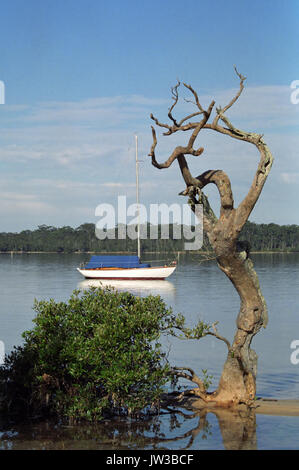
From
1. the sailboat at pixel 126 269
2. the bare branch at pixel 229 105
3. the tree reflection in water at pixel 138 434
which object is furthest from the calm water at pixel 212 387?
the sailboat at pixel 126 269

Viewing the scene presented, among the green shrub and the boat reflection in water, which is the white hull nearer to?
the boat reflection in water

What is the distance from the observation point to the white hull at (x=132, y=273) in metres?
70.4

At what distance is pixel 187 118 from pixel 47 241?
17741 cm

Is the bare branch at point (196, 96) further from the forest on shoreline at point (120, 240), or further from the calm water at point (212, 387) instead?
the forest on shoreline at point (120, 240)

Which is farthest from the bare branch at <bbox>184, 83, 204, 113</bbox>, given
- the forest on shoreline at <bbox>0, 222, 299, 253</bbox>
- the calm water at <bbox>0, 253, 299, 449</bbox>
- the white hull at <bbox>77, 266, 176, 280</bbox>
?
the forest on shoreline at <bbox>0, 222, 299, 253</bbox>

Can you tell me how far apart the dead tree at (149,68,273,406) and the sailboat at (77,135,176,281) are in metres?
55.4

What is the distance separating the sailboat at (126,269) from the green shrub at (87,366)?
55.6 m

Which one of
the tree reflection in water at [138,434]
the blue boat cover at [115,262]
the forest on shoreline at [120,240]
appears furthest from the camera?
the forest on shoreline at [120,240]

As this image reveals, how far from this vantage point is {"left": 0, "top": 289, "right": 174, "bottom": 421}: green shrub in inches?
502

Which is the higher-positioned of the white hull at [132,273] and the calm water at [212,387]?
the white hull at [132,273]

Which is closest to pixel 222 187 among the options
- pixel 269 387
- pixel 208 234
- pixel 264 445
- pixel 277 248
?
pixel 208 234

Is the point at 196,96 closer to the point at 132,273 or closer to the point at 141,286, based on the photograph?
the point at 141,286

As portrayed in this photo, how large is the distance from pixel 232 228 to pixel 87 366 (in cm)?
384
